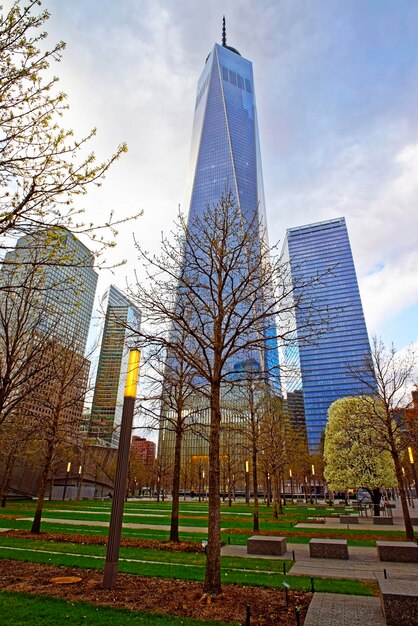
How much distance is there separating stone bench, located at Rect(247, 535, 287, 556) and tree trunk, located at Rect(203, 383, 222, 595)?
592cm

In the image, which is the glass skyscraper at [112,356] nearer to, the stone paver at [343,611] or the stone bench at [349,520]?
the stone paver at [343,611]

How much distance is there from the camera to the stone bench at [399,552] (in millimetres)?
11922

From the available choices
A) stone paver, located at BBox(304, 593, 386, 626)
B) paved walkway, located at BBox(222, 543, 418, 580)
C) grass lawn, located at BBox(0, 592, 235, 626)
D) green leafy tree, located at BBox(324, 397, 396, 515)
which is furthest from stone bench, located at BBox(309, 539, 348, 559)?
green leafy tree, located at BBox(324, 397, 396, 515)

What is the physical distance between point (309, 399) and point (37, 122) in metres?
174

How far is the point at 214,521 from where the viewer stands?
8.26m

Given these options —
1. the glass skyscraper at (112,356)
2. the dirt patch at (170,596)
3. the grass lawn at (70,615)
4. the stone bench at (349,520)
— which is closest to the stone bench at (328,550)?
the dirt patch at (170,596)

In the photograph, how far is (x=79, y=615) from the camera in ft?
20.5

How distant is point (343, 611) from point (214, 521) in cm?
296

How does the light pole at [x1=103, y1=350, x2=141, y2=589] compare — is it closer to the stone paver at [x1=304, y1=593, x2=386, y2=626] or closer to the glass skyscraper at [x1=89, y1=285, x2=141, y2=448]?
the glass skyscraper at [x1=89, y1=285, x2=141, y2=448]

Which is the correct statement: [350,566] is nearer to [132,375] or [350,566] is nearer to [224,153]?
[132,375]

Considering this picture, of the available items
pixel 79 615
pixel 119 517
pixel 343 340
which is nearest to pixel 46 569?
pixel 119 517

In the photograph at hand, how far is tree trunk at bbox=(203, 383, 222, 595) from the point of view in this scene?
303 inches

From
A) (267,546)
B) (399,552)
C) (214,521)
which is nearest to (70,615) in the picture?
(214,521)

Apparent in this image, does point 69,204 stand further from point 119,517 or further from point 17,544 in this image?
point 17,544
